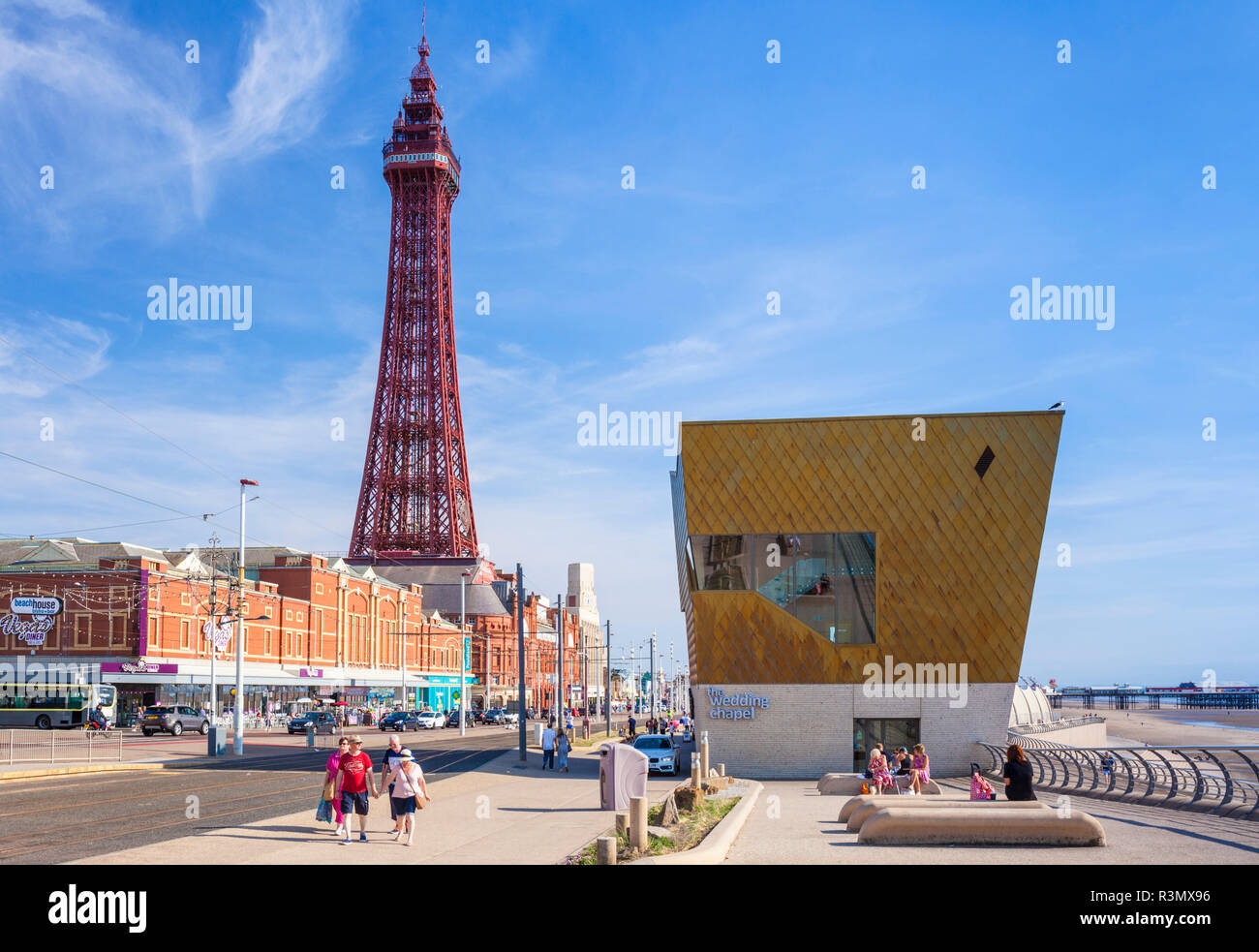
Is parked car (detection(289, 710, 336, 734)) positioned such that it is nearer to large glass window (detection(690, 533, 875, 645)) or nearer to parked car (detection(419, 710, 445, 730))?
parked car (detection(419, 710, 445, 730))

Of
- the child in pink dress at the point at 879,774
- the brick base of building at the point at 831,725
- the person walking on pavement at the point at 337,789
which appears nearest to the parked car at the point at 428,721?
the brick base of building at the point at 831,725

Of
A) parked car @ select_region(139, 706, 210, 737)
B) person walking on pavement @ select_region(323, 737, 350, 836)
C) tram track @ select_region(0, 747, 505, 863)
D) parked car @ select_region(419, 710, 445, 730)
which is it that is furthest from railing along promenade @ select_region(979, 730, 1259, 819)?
parked car @ select_region(419, 710, 445, 730)

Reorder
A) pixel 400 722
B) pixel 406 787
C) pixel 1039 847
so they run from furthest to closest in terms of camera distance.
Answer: pixel 400 722 < pixel 406 787 < pixel 1039 847

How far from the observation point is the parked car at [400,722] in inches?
3022

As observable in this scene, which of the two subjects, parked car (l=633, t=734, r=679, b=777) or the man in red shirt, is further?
parked car (l=633, t=734, r=679, b=777)

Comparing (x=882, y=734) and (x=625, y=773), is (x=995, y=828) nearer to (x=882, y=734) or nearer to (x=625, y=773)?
(x=625, y=773)

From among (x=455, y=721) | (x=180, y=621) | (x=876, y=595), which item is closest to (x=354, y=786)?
(x=876, y=595)

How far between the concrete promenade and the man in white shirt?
9.60m

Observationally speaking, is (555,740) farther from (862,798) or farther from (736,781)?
(862,798)

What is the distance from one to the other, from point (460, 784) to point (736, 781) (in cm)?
925

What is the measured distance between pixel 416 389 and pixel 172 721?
71.4 m

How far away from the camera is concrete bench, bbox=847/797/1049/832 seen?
1708 cm

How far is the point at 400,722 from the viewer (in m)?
79.4
